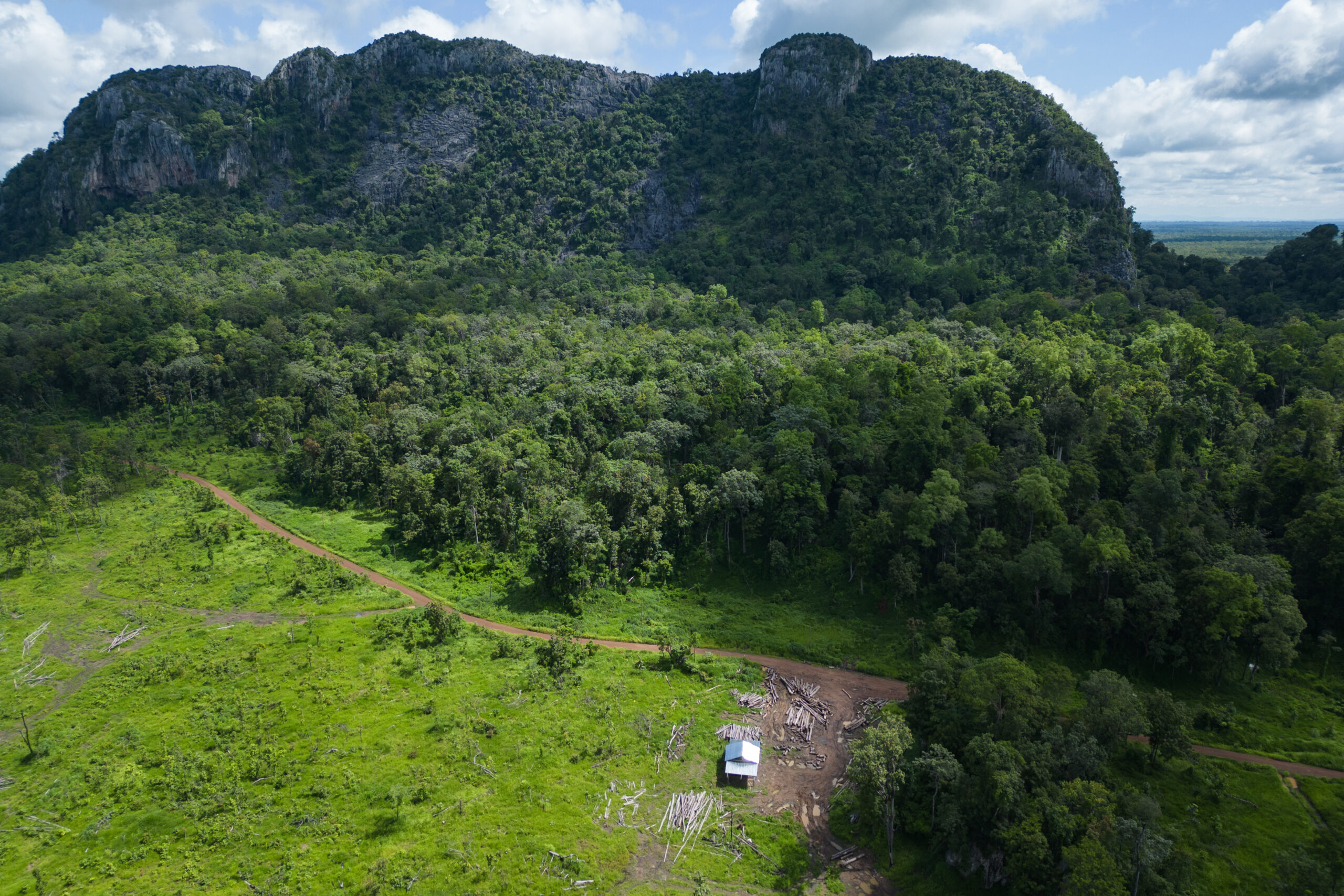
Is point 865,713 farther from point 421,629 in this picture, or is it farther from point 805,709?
point 421,629

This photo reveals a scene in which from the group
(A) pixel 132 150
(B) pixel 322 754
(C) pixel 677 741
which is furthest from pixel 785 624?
(A) pixel 132 150

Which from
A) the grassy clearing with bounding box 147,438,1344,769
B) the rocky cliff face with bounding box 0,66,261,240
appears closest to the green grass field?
the grassy clearing with bounding box 147,438,1344,769

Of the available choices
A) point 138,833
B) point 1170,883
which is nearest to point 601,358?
point 138,833

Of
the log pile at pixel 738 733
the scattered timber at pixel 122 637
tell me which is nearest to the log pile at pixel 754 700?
the log pile at pixel 738 733

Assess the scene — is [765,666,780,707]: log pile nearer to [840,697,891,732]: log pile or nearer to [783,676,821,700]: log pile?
[783,676,821,700]: log pile

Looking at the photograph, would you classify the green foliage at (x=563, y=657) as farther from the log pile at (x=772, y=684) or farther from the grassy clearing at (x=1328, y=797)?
the grassy clearing at (x=1328, y=797)

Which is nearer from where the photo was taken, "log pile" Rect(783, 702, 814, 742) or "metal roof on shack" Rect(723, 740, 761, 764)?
"metal roof on shack" Rect(723, 740, 761, 764)
